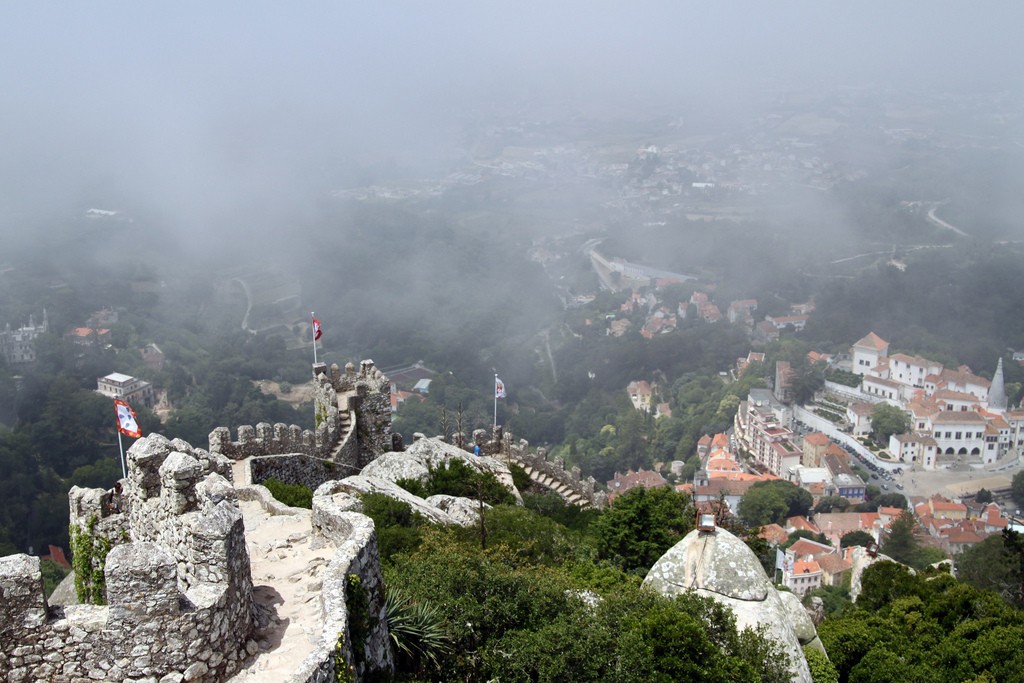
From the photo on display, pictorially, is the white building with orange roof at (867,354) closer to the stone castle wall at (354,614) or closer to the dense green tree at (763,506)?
the dense green tree at (763,506)

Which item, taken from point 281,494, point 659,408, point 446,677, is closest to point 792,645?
point 446,677

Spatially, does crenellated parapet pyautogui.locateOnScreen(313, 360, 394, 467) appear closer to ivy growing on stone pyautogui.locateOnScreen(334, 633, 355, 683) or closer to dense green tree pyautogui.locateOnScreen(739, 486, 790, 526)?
ivy growing on stone pyautogui.locateOnScreen(334, 633, 355, 683)

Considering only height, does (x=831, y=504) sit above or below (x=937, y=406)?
above

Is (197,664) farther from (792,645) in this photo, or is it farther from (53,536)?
(53,536)

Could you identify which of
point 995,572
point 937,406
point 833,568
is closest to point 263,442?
point 995,572

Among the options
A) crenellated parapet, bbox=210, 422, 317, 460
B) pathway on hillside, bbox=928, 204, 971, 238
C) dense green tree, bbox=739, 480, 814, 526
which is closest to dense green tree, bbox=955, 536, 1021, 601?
crenellated parapet, bbox=210, 422, 317, 460

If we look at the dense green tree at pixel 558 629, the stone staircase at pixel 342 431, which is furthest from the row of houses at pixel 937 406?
the dense green tree at pixel 558 629

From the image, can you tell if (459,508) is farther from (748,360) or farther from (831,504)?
(748,360)
